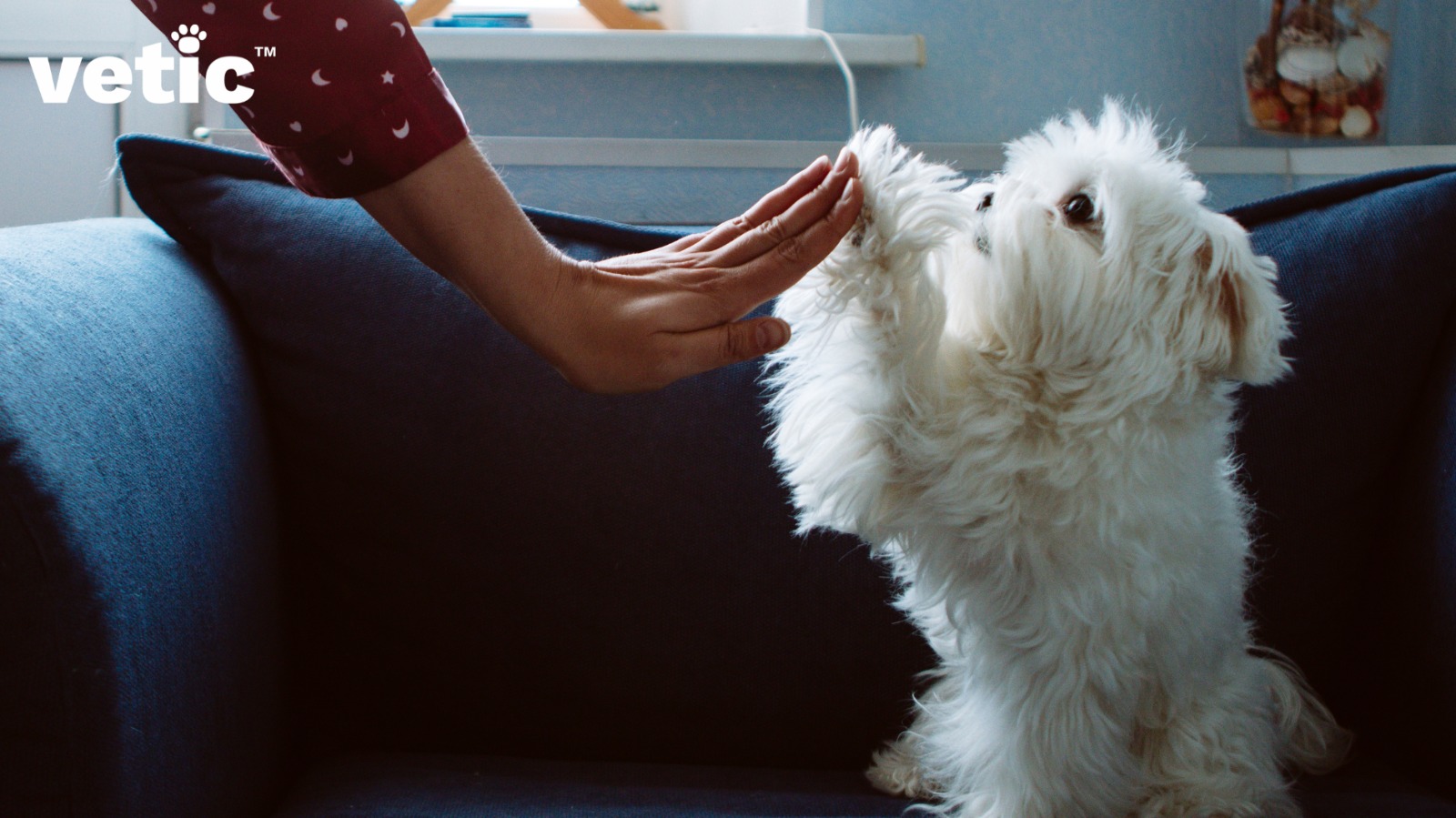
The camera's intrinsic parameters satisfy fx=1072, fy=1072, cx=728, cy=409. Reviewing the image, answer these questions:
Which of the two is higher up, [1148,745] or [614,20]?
[614,20]

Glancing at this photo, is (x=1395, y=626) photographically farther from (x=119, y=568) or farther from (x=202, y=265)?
(x=202, y=265)

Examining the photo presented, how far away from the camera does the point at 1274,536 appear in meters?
1.07

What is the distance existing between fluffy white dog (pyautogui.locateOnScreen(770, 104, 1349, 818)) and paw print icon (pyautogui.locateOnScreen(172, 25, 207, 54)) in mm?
450

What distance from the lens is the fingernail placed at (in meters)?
0.79

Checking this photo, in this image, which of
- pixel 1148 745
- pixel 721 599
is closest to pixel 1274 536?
pixel 1148 745

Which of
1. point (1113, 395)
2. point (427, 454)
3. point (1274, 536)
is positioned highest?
point (1113, 395)

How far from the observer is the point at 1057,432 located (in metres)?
0.83

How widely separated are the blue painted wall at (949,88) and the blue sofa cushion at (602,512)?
546 mm

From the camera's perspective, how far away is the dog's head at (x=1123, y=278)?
2.63 feet

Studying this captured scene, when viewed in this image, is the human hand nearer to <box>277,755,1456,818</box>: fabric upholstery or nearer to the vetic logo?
<box>277,755,1456,818</box>: fabric upholstery

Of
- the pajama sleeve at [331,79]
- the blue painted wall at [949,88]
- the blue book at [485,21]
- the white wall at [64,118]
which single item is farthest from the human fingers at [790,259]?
the white wall at [64,118]

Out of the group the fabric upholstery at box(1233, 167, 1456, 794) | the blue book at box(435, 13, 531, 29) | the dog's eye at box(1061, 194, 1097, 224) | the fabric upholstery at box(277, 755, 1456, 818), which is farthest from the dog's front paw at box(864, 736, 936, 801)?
the blue book at box(435, 13, 531, 29)

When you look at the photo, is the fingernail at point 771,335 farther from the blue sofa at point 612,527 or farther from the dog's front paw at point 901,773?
the dog's front paw at point 901,773

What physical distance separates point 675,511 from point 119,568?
1.62ft
